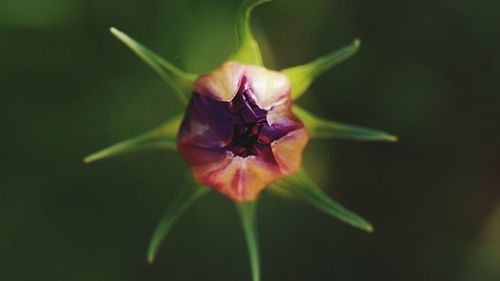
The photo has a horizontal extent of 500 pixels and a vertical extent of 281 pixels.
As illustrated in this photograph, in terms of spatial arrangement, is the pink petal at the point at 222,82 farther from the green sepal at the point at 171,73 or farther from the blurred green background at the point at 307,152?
the blurred green background at the point at 307,152

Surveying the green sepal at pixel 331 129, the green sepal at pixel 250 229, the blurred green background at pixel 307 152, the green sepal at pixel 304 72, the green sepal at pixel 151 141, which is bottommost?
the blurred green background at pixel 307 152

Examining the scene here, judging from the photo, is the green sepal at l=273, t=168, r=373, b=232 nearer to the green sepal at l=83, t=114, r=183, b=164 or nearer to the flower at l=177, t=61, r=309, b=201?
the flower at l=177, t=61, r=309, b=201

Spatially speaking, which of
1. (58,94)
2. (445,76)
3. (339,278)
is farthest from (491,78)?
(58,94)

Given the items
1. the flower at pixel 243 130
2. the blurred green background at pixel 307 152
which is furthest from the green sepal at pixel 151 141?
the blurred green background at pixel 307 152

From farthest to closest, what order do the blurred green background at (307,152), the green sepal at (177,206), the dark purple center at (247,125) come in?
the blurred green background at (307,152)
the green sepal at (177,206)
the dark purple center at (247,125)

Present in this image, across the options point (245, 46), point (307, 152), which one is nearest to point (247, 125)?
point (245, 46)

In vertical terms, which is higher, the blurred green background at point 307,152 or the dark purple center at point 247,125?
the dark purple center at point 247,125
